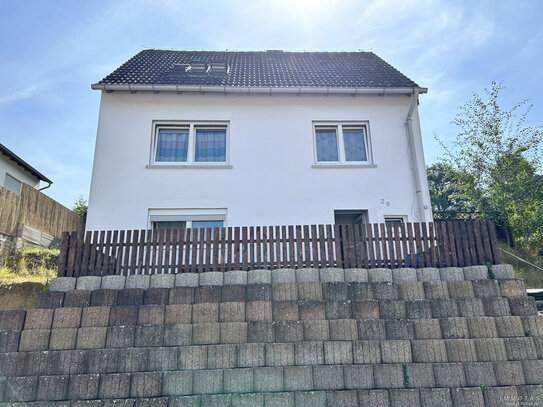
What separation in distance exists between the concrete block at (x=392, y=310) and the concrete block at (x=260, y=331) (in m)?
1.61

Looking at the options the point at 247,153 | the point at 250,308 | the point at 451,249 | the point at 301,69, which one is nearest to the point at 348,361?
the point at 250,308

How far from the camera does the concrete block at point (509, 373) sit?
14.5ft

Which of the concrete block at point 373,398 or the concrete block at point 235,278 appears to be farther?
the concrete block at point 235,278

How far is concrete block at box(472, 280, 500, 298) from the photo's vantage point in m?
5.38

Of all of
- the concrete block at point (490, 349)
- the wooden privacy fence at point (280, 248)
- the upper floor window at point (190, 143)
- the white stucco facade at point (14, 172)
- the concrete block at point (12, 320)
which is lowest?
the concrete block at point (490, 349)

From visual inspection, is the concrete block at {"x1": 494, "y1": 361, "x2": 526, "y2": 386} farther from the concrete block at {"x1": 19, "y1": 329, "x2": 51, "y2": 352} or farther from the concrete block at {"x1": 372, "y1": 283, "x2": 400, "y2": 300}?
the concrete block at {"x1": 19, "y1": 329, "x2": 51, "y2": 352}

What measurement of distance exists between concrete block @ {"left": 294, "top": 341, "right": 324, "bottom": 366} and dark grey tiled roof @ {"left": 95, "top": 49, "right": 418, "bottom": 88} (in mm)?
6937

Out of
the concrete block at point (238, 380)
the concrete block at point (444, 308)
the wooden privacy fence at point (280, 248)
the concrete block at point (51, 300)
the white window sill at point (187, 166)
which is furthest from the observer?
the white window sill at point (187, 166)

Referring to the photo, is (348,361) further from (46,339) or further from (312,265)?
(46,339)

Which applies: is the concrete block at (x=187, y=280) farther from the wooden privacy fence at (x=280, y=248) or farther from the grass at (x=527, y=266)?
the grass at (x=527, y=266)

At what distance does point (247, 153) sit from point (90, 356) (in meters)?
5.91

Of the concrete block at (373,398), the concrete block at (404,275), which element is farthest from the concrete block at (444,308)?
the concrete block at (373,398)

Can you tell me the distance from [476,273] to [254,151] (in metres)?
5.71

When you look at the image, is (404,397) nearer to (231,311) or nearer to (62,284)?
(231,311)
